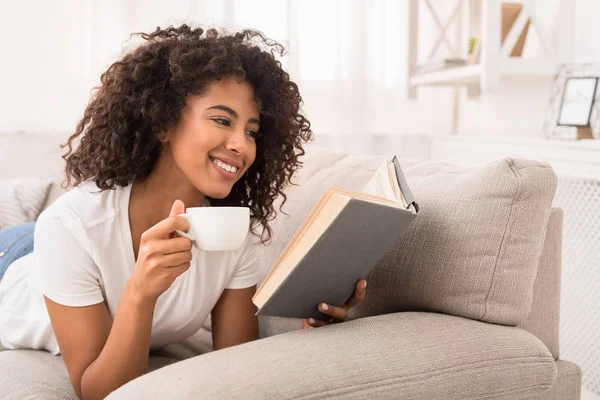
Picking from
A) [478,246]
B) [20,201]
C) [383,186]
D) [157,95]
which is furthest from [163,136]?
[20,201]

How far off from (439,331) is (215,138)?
498mm

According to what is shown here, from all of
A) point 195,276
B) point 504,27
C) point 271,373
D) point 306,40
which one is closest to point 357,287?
point 271,373

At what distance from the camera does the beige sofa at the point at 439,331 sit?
828 millimetres

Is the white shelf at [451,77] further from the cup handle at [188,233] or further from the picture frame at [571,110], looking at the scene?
the cup handle at [188,233]

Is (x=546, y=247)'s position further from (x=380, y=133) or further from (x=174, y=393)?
(x=380, y=133)

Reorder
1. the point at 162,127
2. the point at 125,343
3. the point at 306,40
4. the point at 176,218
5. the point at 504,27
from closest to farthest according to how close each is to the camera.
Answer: the point at 176,218 < the point at 125,343 < the point at 162,127 < the point at 504,27 < the point at 306,40

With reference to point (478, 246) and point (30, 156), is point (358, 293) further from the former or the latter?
point (30, 156)

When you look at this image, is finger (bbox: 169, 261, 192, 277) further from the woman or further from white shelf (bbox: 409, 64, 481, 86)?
white shelf (bbox: 409, 64, 481, 86)

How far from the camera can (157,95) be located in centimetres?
120

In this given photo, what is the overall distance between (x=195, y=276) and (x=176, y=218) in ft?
1.10

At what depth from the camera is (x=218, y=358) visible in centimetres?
86

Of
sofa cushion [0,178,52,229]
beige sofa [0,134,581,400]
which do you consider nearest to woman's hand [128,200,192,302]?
beige sofa [0,134,581,400]

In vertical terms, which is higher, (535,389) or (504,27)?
(504,27)

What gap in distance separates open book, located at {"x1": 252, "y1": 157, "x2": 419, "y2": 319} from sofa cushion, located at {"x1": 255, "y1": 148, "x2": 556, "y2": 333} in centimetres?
11
